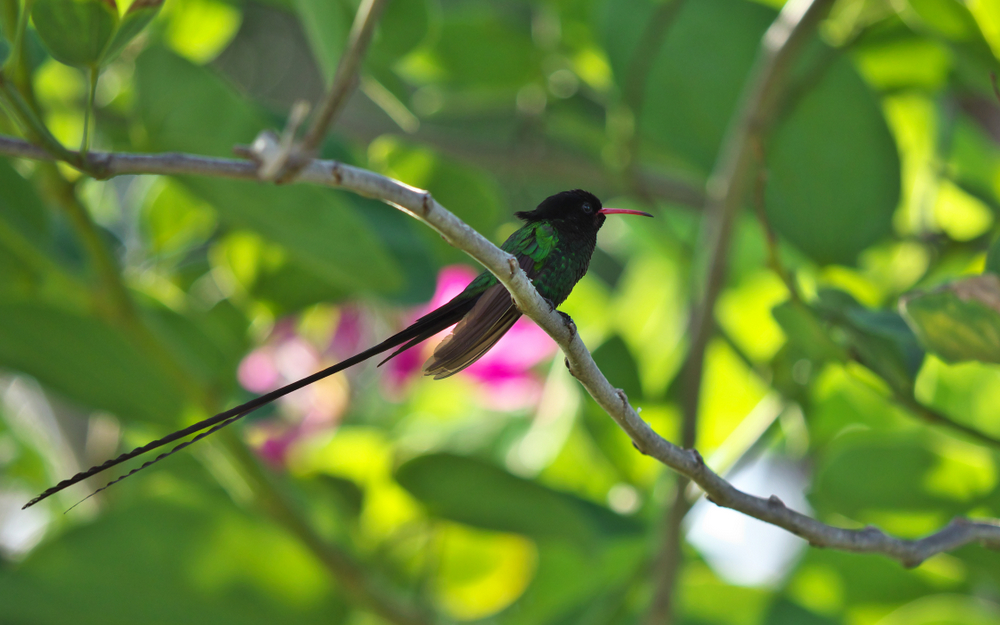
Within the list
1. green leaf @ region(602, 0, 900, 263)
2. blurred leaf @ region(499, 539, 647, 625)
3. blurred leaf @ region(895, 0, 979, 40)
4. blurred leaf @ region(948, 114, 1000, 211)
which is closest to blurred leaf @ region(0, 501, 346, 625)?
blurred leaf @ region(499, 539, 647, 625)

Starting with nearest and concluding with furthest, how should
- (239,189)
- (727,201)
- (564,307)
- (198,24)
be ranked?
(239,189) < (727,201) < (198,24) < (564,307)

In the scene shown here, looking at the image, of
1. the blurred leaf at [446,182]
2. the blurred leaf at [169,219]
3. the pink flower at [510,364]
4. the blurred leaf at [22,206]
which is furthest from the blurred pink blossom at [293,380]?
the blurred leaf at [22,206]

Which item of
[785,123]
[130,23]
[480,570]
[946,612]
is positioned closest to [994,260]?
[785,123]

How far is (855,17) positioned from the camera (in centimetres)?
148

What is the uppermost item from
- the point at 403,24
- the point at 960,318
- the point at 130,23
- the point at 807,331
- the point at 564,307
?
the point at 130,23

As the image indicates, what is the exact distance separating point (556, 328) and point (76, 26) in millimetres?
444

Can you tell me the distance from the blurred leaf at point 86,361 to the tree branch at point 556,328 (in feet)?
1.94

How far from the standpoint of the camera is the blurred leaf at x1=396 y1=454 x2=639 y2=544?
3.76 feet

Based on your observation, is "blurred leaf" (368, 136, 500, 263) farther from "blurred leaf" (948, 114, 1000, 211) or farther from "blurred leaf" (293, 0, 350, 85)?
"blurred leaf" (948, 114, 1000, 211)

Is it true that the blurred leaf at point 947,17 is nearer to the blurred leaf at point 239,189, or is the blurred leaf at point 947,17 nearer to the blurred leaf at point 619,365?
the blurred leaf at point 619,365

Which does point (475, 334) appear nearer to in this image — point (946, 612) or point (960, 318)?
point (960, 318)

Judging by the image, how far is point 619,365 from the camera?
4.33 ft

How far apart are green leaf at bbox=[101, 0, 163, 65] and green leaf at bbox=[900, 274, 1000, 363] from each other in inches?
27.9

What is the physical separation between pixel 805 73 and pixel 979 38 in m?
0.23
